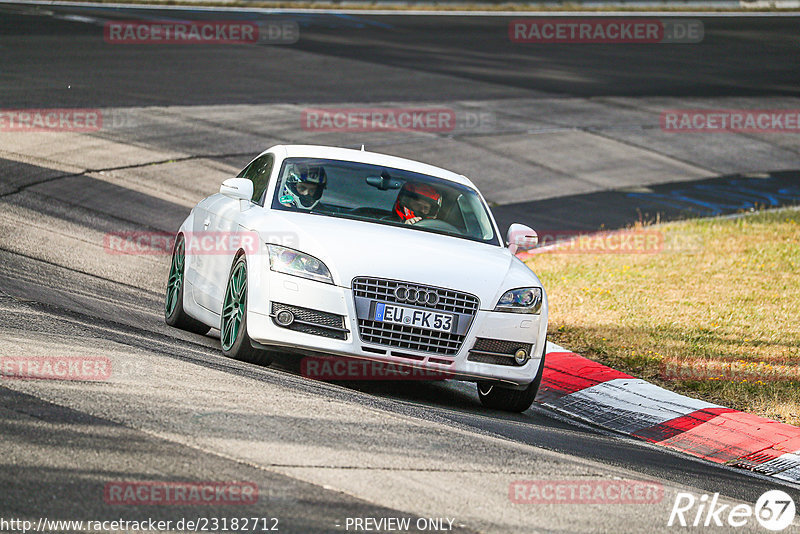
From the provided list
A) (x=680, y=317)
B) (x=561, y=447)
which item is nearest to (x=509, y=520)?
(x=561, y=447)

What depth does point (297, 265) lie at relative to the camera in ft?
25.3

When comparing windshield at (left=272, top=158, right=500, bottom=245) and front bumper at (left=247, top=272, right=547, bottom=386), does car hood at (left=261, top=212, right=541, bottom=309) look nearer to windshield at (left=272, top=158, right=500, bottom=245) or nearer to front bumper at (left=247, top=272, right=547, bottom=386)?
front bumper at (left=247, top=272, right=547, bottom=386)

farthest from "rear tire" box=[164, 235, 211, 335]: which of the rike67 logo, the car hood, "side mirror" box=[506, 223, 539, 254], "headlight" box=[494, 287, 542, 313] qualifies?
the rike67 logo

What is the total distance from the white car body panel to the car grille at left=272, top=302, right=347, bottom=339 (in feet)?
0.10

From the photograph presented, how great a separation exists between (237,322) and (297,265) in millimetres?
735

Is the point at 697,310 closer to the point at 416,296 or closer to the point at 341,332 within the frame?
the point at 416,296

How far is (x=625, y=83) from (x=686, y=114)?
12.9 ft

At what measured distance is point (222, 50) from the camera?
30.1 m

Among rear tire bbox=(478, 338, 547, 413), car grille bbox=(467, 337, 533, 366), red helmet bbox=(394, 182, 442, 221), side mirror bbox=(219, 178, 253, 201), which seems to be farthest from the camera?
red helmet bbox=(394, 182, 442, 221)

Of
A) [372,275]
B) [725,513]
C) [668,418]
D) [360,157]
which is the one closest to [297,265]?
[372,275]

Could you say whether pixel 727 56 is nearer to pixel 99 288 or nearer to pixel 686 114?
pixel 686 114

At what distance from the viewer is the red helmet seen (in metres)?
8.86

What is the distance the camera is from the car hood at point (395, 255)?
763 cm

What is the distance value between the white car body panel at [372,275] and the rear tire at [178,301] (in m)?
1.06
